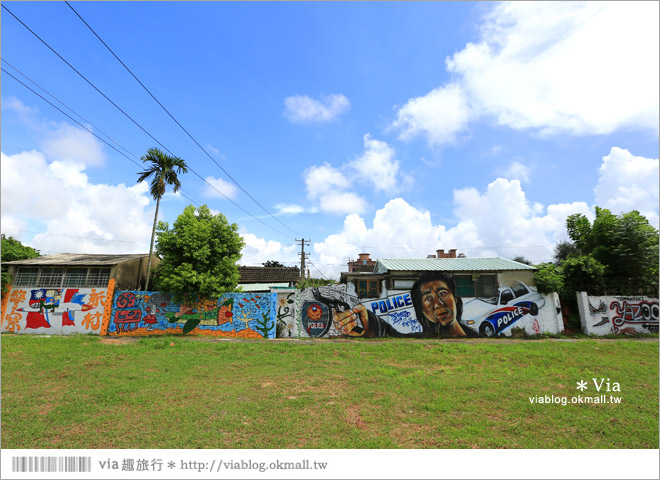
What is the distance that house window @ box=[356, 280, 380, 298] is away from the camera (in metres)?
16.2

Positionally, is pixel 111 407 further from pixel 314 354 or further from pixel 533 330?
pixel 533 330

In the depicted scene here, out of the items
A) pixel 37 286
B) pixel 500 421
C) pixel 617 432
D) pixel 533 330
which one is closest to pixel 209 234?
pixel 37 286

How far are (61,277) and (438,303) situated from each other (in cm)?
2083

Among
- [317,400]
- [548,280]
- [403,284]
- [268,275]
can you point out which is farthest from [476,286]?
[268,275]

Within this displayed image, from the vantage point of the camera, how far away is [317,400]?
6039 millimetres

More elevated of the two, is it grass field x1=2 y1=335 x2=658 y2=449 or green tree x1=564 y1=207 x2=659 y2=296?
green tree x1=564 y1=207 x2=659 y2=296

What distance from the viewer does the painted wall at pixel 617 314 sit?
1578 centimetres

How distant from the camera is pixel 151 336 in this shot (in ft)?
49.2

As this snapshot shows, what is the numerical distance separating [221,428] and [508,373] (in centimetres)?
772

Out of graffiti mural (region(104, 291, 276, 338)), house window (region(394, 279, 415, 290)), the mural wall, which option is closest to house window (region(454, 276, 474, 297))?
the mural wall

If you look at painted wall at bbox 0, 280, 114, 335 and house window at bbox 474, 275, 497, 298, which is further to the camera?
house window at bbox 474, 275, 497, 298

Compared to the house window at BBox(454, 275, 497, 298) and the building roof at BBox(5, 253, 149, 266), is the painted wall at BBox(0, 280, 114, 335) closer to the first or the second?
the building roof at BBox(5, 253, 149, 266)

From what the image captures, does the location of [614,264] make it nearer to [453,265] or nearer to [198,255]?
[453,265]

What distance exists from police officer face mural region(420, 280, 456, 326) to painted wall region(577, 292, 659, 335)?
281 inches
